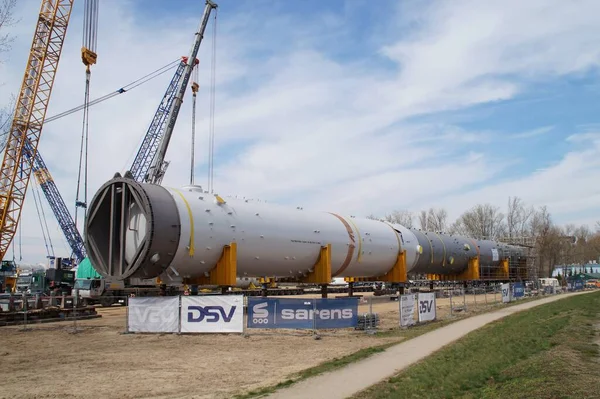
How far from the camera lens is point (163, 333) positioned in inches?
694

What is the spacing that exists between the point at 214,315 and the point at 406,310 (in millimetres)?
7467

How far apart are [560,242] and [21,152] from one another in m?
82.2

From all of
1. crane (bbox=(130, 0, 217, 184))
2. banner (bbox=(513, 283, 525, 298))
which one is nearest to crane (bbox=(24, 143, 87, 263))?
crane (bbox=(130, 0, 217, 184))

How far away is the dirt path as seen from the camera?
354 inches

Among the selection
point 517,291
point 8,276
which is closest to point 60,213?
point 8,276

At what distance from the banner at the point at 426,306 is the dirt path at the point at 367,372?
13.1 feet

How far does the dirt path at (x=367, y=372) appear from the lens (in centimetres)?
898

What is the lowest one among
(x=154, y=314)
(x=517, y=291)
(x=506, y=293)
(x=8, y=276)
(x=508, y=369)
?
(x=517, y=291)

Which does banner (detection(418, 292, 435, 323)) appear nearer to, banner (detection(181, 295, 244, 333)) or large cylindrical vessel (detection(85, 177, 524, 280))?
large cylindrical vessel (detection(85, 177, 524, 280))

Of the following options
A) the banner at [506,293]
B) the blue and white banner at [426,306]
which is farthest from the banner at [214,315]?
the banner at [506,293]

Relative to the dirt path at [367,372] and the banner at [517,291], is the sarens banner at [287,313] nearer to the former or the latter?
the dirt path at [367,372]

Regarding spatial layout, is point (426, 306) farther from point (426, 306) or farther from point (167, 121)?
point (167, 121)

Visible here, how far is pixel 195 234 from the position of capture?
19.1 meters

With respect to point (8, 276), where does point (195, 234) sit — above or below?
above
